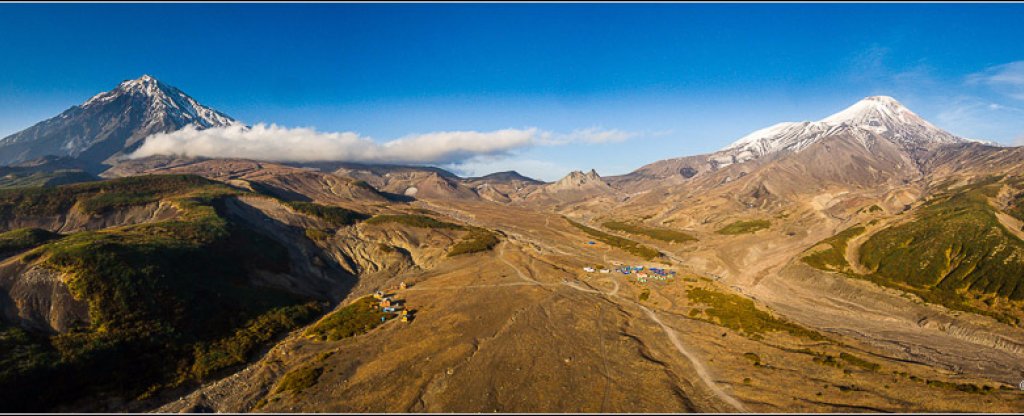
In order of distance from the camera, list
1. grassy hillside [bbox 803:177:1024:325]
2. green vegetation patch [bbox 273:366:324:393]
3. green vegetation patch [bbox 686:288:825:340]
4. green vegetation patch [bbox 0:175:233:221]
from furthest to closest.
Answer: green vegetation patch [bbox 0:175:233:221]
grassy hillside [bbox 803:177:1024:325]
green vegetation patch [bbox 686:288:825:340]
green vegetation patch [bbox 273:366:324:393]

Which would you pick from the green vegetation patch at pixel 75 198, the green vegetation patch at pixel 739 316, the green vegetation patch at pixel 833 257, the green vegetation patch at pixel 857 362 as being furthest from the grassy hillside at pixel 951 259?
the green vegetation patch at pixel 75 198

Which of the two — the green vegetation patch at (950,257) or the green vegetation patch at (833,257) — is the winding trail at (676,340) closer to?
the green vegetation patch at (950,257)

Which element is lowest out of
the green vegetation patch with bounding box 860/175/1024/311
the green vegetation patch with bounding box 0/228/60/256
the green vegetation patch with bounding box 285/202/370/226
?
the green vegetation patch with bounding box 0/228/60/256

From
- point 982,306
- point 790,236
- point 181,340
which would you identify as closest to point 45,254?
point 181,340

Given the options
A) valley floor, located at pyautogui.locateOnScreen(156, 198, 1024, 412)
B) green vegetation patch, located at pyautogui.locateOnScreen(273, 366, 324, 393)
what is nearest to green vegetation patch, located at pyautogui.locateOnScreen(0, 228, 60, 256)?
valley floor, located at pyautogui.locateOnScreen(156, 198, 1024, 412)

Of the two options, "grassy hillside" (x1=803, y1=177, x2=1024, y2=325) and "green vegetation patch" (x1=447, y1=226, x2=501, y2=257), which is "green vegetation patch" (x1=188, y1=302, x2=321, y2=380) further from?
"grassy hillside" (x1=803, y1=177, x2=1024, y2=325)

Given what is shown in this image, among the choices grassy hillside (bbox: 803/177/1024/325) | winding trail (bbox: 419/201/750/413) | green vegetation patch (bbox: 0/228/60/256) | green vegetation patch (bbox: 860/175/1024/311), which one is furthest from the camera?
green vegetation patch (bbox: 860/175/1024/311)

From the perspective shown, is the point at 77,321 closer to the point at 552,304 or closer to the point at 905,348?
the point at 552,304
